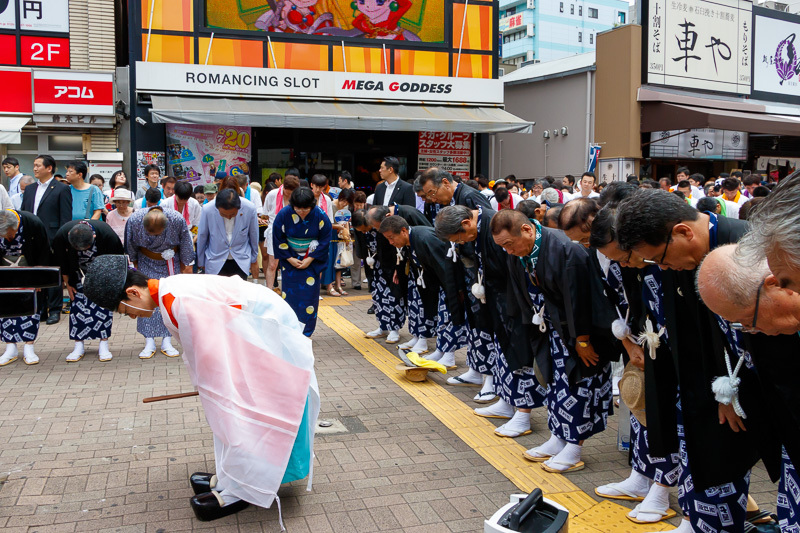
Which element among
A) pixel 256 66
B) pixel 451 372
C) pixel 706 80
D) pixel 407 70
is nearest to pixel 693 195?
pixel 451 372

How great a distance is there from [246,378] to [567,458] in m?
1.98

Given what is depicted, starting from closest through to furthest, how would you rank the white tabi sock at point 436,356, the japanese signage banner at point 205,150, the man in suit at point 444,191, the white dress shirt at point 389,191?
1. the man in suit at point 444,191
2. the white tabi sock at point 436,356
3. the white dress shirt at point 389,191
4. the japanese signage banner at point 205,150

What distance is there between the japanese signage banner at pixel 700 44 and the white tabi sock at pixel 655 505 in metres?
15.1

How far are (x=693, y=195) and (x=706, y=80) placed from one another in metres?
9.79

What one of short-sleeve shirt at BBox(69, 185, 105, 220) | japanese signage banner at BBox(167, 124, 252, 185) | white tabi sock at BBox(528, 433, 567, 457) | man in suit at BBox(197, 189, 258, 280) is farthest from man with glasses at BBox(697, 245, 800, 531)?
japanese signage banner at BBox(167, 124, 252, 185)

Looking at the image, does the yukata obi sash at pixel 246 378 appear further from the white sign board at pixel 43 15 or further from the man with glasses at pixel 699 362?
the white sign board at pixel 43 15

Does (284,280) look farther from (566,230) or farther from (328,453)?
(566,230)

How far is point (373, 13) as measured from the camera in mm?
14617

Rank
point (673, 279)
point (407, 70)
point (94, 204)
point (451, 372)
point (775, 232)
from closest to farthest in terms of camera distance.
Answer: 1. point (775, 232)
2. point (673, 279)
3. point (451, 372)
4. point (94, 204)
5. point (407, 70)

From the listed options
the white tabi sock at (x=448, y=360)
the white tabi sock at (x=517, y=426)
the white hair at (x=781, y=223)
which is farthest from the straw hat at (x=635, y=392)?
the white tabi sock at (x=448, y=360)

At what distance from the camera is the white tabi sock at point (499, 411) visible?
16.9 feet

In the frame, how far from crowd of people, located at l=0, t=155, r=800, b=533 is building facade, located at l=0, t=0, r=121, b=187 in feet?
16.5

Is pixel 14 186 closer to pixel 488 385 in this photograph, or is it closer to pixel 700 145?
pixel 488 385

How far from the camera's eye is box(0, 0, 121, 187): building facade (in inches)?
509
